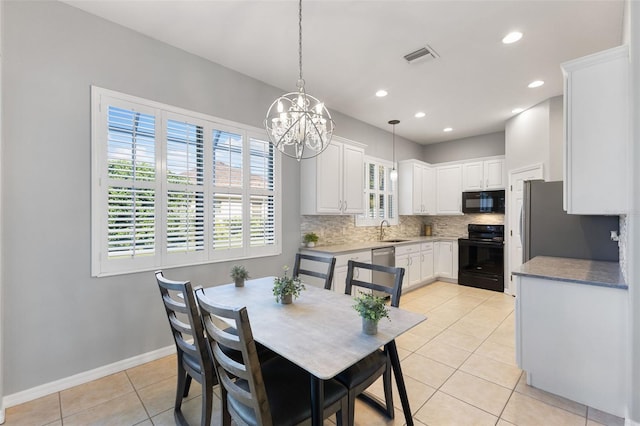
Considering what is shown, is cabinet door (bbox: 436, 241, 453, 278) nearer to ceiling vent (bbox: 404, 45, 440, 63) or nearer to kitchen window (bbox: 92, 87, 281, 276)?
kitchen window (bbox: 92, 87, 281, 276)

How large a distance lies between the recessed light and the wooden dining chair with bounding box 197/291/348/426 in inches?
127

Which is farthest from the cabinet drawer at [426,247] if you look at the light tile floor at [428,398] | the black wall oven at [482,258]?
the light tile floor at [428,398]

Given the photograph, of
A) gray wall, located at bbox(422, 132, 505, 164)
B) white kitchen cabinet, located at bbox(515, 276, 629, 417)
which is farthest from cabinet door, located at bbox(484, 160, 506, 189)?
white kitchen cabinet, located at bbox(515, 276, 629, 417)

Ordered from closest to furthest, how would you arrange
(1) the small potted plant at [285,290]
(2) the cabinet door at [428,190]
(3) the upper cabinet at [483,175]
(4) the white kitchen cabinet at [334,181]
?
(1) the small potted plant at [285,290], (4) the white kitchen cabinet at [334,181], (3) the upper cabinet at [483,175], (2) the cabinet door at [428,190]

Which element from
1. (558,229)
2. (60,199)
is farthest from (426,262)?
(60,199)

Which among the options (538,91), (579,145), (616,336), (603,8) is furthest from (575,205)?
(538,91)

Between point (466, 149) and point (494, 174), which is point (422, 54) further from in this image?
point (466, 149)

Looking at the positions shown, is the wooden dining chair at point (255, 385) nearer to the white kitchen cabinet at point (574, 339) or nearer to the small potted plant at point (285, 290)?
the small potted plant at point (285, 290)

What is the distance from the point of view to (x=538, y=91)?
388 cm

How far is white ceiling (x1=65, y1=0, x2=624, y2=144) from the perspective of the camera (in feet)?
7.63

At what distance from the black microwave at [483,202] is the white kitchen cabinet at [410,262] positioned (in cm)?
139

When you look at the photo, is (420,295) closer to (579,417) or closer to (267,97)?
(579,417)

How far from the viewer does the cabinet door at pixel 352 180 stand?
430cm

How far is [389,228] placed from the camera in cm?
577
